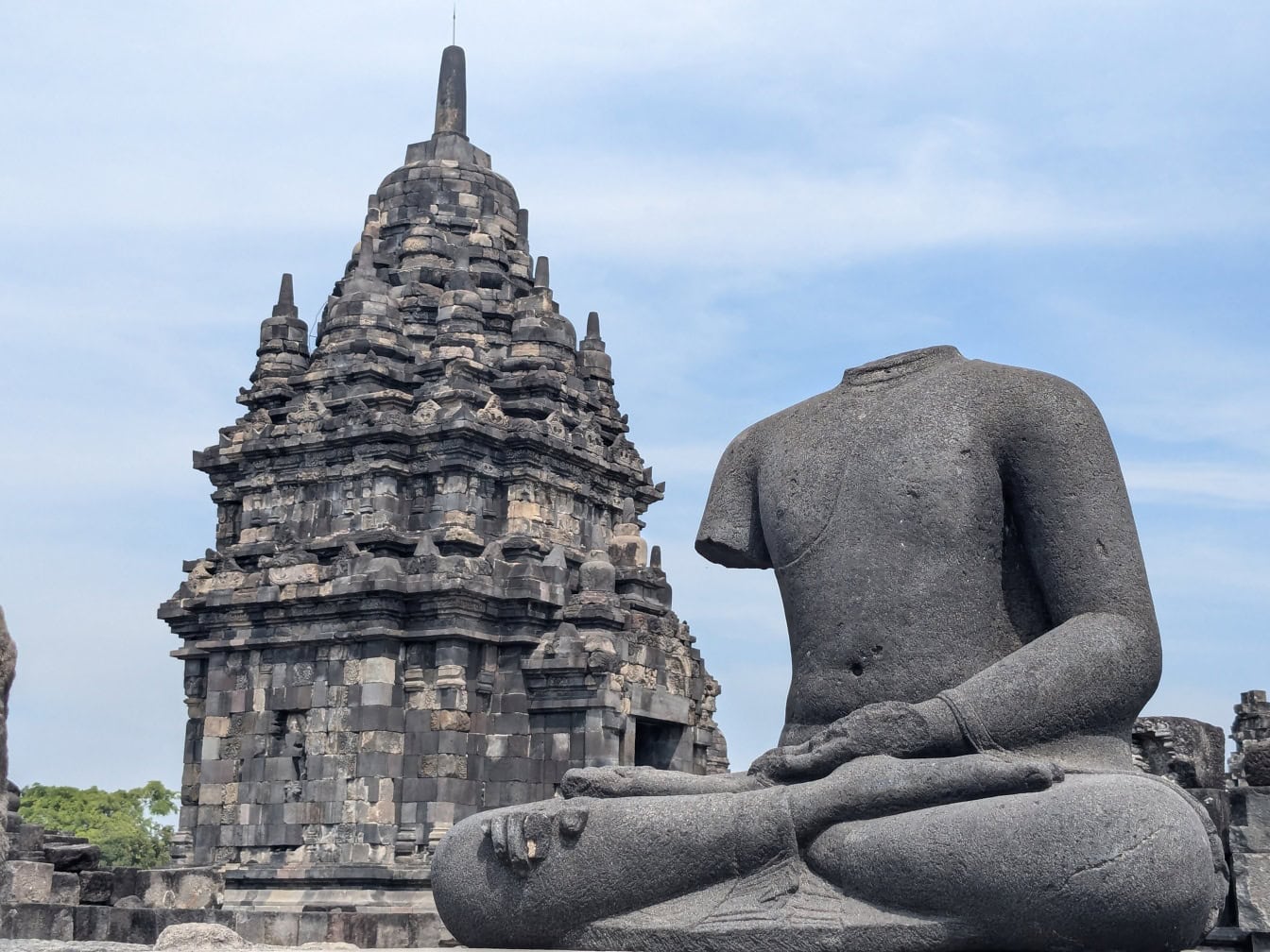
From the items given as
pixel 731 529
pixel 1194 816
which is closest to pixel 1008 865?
pixel 1194 816

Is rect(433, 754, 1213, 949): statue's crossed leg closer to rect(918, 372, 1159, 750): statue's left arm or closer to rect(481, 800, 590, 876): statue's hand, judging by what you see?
rect(481, 800, 590, 876): statue's hand

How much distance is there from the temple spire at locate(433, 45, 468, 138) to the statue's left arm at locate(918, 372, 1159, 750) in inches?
978

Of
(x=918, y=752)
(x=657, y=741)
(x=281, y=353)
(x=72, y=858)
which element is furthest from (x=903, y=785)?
(x=281, y=353)

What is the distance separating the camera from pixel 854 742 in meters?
5.77

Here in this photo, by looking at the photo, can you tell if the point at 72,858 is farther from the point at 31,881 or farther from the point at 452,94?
the point at 452,94

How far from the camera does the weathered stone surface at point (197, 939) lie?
5494 mm

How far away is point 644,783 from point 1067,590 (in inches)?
61.9

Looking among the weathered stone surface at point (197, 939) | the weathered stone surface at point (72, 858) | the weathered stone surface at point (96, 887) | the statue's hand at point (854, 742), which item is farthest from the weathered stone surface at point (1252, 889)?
the weathered stone surface at point (72, 858)

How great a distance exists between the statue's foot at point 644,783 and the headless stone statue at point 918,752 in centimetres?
1

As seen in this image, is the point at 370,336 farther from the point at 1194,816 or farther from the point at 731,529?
the point at 1194,816

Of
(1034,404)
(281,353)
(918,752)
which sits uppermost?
(281,353)

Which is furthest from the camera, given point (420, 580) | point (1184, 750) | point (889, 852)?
point (420, 580)

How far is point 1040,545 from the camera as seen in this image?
20.0ft

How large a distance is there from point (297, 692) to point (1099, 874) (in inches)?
811
